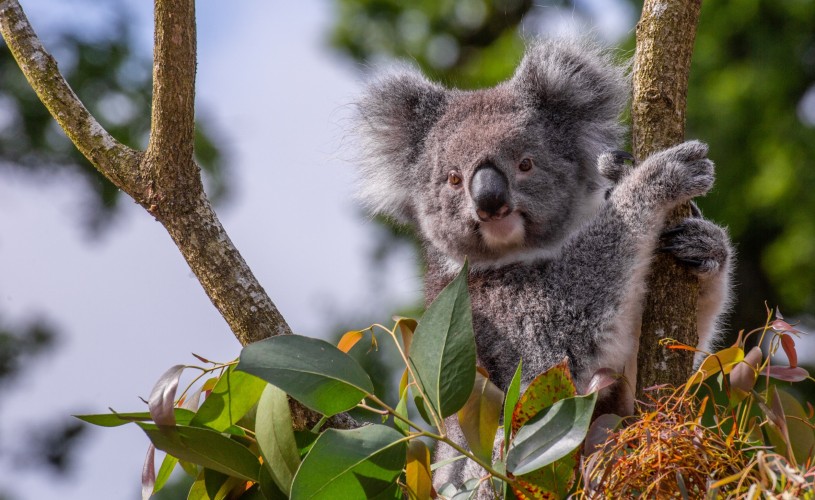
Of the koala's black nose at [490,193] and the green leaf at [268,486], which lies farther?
the koala's black nose at [490,193]

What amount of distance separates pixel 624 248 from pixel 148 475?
123cm

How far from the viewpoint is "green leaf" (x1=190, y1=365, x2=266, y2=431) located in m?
1.64

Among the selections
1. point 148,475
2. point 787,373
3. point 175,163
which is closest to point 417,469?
point 148,475

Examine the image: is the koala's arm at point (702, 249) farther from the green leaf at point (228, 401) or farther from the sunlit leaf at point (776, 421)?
the green leaf at point (228, 401)

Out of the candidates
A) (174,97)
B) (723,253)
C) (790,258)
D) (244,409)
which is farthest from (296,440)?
(790,258)

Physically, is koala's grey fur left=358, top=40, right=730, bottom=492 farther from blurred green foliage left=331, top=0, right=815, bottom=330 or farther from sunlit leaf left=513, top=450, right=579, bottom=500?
blurred green foliage left=331, top=0, right=815, bottom=330

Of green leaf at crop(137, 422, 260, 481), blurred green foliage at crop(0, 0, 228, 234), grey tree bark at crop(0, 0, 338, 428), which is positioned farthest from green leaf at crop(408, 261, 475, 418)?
blurred green foliage at crop(0, 0, 228, 234)

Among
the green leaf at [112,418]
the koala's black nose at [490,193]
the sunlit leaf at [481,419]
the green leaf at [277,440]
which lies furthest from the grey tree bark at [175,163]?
the koala's black nose at [490,193]

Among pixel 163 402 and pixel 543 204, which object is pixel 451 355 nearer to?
pixel 163 402

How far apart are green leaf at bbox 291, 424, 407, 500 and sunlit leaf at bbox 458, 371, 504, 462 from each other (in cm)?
14

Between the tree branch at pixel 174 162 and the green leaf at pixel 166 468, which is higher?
the tree branch at pixel 174 162

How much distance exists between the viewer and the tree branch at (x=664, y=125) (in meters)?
1.91

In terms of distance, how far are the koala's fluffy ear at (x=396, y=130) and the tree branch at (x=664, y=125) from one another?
2.59ft

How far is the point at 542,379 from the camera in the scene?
146 centimetres
